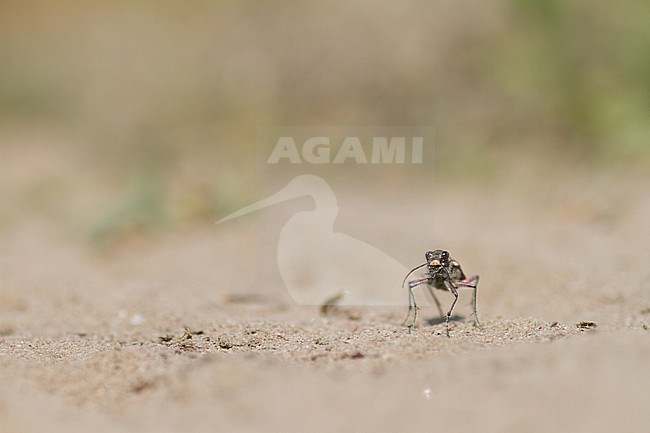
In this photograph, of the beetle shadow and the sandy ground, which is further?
the beetle shadow

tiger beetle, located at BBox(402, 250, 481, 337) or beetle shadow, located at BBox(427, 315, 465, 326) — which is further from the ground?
tiger beetle, located at BBox(402, 250, 481, 337)

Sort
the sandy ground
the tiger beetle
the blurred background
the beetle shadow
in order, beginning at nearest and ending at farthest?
the sandy ground < the tiger beetle < the beetle shadow < the blurred background

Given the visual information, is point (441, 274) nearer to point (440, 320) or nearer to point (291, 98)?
point (440, 320)

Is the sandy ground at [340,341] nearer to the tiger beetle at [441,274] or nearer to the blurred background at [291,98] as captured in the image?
the tiger beetle at [441,274]

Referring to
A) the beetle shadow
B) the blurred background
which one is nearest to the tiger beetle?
the beetle shadow

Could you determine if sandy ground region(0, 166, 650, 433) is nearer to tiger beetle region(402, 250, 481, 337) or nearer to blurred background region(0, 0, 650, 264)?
tiger beetle region(402, 250, 481, 337)

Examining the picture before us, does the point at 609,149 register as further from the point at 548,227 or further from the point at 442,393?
the point at 442,393
